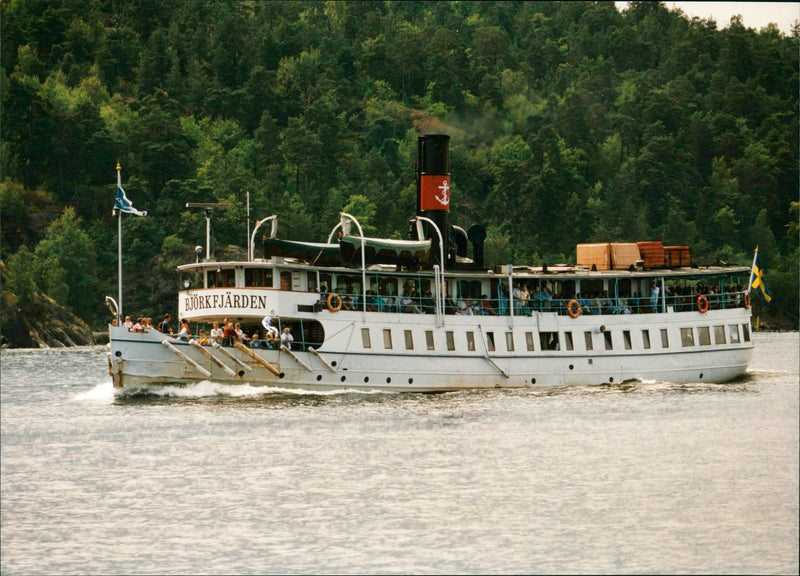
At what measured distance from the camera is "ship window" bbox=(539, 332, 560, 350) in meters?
57.4

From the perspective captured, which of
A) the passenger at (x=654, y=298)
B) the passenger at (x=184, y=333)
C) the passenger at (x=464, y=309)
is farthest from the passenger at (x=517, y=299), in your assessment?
the passenger at (x=184, y=333)

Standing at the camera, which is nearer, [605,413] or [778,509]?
[778,509]

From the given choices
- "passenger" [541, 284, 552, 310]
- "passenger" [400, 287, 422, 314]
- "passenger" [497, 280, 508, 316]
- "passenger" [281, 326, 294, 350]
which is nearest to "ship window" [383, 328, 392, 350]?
"passenger" [400, 287, 422, 314]

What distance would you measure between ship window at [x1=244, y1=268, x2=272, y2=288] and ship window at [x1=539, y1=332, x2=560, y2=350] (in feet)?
39.0

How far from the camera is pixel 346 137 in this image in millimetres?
173875

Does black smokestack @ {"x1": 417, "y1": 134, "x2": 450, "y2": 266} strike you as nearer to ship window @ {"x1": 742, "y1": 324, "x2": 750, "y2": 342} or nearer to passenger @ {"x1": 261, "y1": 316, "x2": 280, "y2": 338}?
passenger @ {"x1": 261, "y1": 316, "x2": 280, "y2": 338}

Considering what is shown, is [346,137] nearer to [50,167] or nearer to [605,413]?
[50,167]

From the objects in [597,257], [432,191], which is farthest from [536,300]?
[432,191]

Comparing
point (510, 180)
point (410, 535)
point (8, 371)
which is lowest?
point (410, 535)

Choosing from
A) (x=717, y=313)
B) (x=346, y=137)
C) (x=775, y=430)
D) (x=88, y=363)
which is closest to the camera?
(x=775, y=430)

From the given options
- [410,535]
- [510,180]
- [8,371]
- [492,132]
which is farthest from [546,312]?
[510,180]

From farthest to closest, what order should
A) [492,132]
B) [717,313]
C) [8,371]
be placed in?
[492,132] → [8,371] → [717,313]

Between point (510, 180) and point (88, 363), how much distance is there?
3128 inches

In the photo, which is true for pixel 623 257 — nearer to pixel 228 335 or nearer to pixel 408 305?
pixel 408 305
